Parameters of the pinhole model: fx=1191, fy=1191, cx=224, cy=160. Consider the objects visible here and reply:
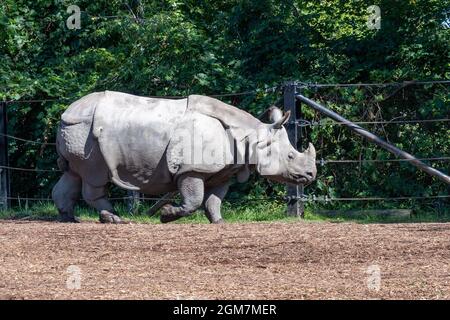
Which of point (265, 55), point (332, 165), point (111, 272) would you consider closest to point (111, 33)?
point (265, 55)

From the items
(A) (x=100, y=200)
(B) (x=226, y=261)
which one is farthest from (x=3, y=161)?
(B) (x=226, y=261)

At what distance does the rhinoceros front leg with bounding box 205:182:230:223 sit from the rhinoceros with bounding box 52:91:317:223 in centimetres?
1

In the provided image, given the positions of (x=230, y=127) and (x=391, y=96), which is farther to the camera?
(x=391, y=96)

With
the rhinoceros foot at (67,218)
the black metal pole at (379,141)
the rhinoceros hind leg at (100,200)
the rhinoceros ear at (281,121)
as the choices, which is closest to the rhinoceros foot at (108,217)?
the rhinoceros hind leg at (100,200)

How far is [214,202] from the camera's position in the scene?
12594 mm

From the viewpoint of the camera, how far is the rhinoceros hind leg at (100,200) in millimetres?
12625

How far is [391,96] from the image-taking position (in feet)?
46.6

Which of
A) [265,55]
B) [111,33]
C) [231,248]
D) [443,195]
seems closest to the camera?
[231,248]

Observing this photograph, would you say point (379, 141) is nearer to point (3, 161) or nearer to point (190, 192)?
point (190, 192)

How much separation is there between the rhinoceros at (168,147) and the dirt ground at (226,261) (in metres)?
0.85

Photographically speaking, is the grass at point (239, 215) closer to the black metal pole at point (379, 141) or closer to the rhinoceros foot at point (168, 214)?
the black metal pole at point (379, 141)

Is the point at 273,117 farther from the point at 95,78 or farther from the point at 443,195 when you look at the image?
the point at 95,78

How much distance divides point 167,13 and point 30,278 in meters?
9.24

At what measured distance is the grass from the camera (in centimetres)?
1316
